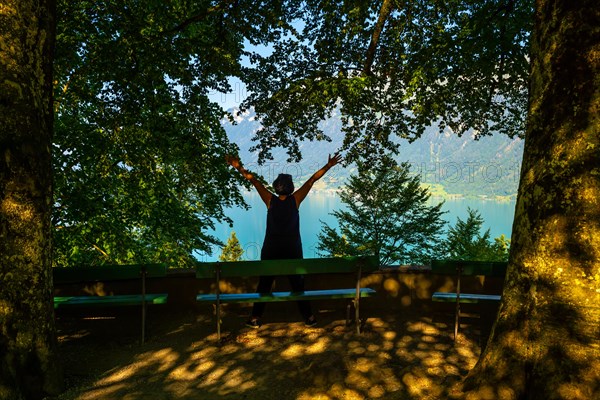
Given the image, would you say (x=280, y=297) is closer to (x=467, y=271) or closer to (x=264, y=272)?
(x=264, y=272)

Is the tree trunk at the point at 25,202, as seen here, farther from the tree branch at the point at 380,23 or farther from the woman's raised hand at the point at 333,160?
the tree branch at the point at 380,23

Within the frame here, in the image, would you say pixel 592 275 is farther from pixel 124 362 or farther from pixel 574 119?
pixel 124 362

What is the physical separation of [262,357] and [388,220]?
19069 millimetres

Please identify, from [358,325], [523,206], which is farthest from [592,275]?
[358,325]

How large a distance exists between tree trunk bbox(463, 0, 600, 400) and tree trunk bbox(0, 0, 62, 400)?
132 inches

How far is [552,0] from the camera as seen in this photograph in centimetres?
281

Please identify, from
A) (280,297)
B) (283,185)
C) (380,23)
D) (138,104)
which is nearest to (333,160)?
(283,185)

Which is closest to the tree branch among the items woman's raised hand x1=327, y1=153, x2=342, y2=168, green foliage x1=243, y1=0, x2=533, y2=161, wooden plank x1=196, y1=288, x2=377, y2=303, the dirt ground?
green foliage x1=243, y1=0, x2=533, y2=161

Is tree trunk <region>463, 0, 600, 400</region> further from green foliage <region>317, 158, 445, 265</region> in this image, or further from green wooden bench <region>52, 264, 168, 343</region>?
green foliage <region>317, 158, 445, 265</region>

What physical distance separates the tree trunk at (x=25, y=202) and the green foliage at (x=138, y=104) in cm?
283

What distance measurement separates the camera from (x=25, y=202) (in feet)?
10.9

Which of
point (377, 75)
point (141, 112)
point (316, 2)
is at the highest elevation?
point (316, 2)

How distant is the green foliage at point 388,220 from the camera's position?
22.1m

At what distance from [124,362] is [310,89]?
16.2ft
